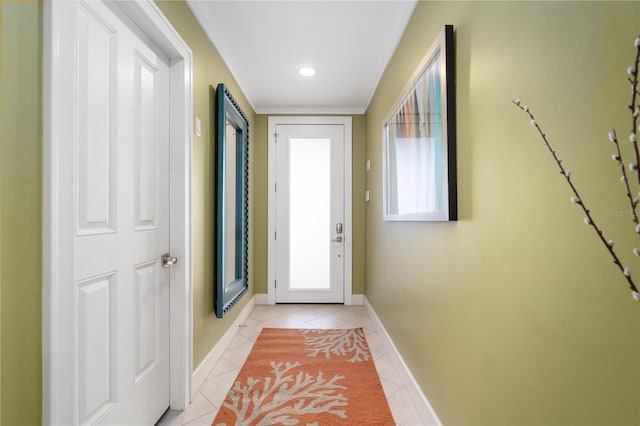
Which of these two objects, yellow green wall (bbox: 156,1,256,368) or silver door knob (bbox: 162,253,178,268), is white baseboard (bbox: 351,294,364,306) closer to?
yellow green wall (bbox: 156,1,256,368)

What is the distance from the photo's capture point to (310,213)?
13.6 feet

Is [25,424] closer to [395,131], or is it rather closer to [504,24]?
[504,24]

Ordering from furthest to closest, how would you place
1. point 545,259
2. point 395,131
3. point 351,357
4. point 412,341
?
point 351,357 < point 395,131 < point 412,341 < point 545,259

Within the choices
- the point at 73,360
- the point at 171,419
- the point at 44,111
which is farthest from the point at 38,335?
the point at 171,419

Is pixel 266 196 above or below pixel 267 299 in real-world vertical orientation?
above

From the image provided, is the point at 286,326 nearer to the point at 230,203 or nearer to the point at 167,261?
the point at 230,203

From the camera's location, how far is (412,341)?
1995mm

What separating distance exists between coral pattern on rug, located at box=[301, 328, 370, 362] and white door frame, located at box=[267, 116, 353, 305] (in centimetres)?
102

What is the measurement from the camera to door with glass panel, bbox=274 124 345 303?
4.14 m

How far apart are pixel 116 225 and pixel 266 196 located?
279cm

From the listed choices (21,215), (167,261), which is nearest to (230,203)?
(167,261)

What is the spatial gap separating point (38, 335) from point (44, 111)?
0.64 m

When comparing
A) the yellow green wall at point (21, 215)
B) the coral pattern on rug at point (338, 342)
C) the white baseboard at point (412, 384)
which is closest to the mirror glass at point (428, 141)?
the white baseboard at point (412, 384)

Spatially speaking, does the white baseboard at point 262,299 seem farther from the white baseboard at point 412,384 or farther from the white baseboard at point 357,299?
the white baseboard at point 412,384
